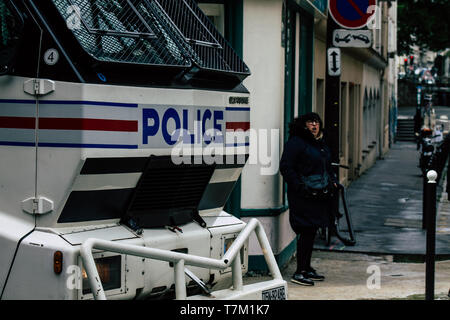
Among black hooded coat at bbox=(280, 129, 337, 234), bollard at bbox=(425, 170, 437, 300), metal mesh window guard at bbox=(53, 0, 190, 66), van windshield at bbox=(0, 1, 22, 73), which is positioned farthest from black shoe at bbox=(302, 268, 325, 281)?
van windshield at bbox=(0, 1, 22, 73)

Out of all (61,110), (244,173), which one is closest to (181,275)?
(61,110)

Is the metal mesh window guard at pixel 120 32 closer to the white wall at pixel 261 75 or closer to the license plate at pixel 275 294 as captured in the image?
the license plate at pixel 275 294

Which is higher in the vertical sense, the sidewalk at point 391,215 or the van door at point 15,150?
the van door at point 15,150

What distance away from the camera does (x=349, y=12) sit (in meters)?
10.8

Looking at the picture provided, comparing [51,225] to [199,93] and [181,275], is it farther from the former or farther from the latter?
[199,93]

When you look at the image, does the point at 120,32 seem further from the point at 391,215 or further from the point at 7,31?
the point at 391,215

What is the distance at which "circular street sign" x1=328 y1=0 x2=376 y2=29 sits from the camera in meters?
10.7

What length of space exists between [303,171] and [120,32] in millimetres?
3777

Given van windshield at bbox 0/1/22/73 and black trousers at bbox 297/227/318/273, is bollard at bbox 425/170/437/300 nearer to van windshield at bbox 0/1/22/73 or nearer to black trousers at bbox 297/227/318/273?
black trousers at bbox 297/227/318/273

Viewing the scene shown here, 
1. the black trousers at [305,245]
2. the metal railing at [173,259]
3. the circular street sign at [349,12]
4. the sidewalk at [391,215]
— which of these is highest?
the circular street sign at [349,12]

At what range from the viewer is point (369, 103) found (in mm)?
25141

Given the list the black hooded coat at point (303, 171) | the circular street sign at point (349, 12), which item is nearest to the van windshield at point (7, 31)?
the black hooded coat at point (303, 171)

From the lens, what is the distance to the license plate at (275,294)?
5.23 meters

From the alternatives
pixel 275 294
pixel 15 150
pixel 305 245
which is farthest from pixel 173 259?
pixel 305 245
